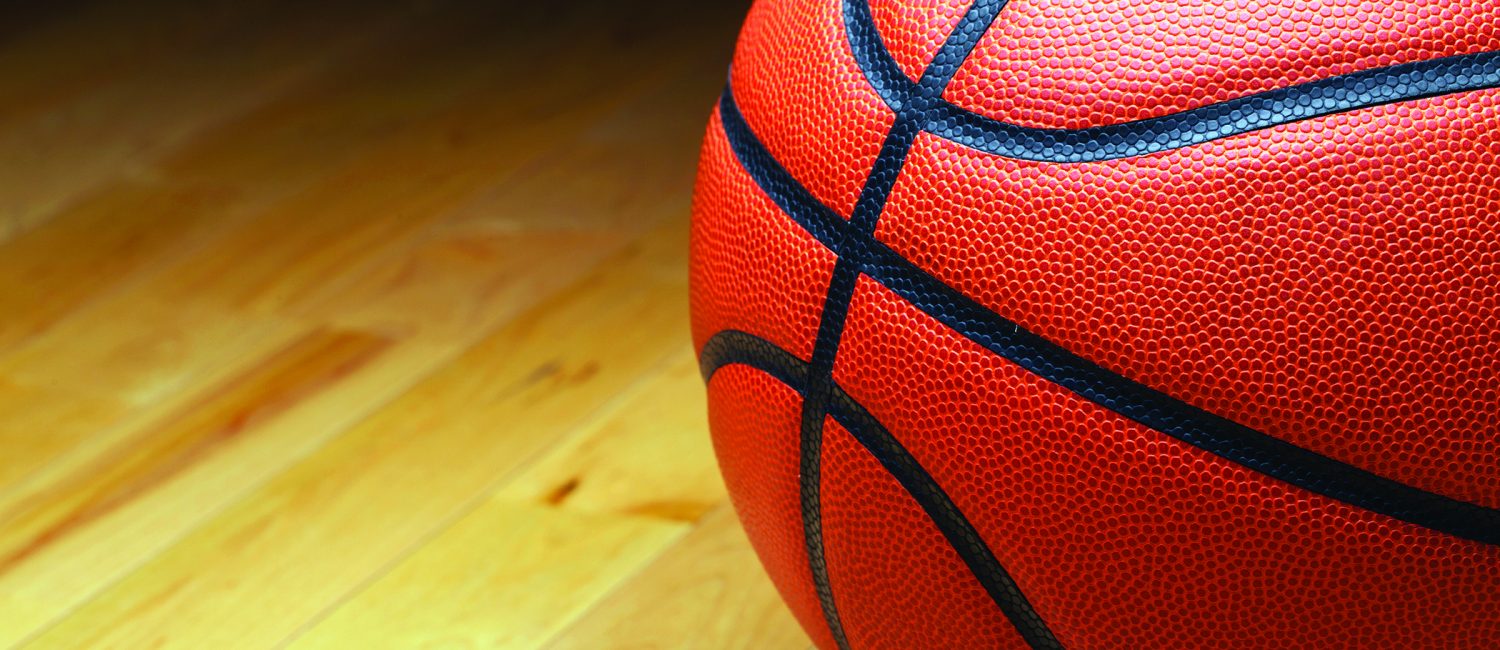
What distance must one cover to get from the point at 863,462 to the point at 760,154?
0.63ft

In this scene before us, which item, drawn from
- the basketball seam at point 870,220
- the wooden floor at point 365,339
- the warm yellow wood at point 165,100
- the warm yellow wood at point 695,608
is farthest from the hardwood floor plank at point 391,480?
the warm yellow wood at point 165,100

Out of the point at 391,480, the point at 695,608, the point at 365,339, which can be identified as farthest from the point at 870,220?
the point at 365,339

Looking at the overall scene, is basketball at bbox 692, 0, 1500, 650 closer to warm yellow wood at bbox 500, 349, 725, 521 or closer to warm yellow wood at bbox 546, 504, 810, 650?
warm yellow wood at bbox 546, 504, 810, 650

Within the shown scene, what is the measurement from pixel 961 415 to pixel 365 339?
1093 millimetres

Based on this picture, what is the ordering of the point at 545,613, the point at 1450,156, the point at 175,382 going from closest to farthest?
the point at 1450,156 → the point at 545,613 → the point at 175,382

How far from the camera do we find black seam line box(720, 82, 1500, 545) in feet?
2.60

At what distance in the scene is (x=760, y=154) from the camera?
97cm

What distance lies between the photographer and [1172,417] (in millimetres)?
809

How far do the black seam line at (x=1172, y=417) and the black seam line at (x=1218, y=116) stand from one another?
75mm

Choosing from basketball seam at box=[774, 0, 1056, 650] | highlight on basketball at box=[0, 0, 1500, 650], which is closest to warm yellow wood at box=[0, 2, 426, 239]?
highlight on basketball at box=[0, 0, 1500, 650]

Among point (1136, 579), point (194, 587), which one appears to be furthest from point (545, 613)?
point (1136, 579)

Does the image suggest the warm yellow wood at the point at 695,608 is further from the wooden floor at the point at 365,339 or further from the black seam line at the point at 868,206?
the black seam line at the point at 868,206

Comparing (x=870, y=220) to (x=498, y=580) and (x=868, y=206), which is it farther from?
(x=498, y=580)

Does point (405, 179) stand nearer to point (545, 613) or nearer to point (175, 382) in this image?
point (175, 382)
